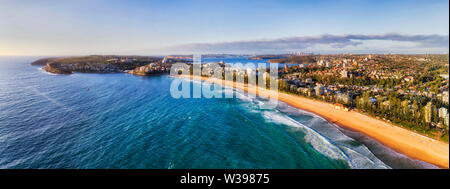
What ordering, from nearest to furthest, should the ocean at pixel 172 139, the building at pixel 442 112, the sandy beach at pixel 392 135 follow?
the ocean at pixel 172 139
the sandy beach at pixel 392 135
the building at pixel 442 112

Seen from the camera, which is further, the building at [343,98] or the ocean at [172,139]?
the building at [343,98]

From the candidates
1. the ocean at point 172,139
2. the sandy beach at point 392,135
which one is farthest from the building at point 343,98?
the ocean at point 172,139

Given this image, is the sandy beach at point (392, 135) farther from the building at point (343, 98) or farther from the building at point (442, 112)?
the building at point (442, 112)

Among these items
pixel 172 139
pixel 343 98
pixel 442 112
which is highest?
pixel 343 98

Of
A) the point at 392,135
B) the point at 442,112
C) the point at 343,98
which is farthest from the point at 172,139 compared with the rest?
the point at 442,112

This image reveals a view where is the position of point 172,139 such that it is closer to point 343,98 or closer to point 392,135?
point 392,135

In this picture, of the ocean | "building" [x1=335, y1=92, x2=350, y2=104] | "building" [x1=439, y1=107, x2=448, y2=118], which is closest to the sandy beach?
the ocean

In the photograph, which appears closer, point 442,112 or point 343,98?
point 442,112
